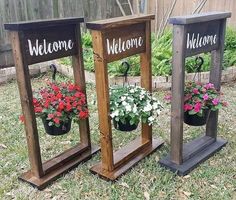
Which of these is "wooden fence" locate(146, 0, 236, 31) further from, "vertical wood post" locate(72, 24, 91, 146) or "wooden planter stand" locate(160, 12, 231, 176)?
"vertical wood post" locate(72, 24, 91, 146)

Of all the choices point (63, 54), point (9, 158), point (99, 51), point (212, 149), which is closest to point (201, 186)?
point (212, 149)

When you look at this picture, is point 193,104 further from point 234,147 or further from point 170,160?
point 234,147

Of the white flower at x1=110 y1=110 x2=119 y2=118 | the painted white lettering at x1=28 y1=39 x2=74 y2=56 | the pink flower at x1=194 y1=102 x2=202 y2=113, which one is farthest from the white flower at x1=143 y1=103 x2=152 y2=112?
the painted white lettering at x1=28 y1=39 x2=74 y2=56

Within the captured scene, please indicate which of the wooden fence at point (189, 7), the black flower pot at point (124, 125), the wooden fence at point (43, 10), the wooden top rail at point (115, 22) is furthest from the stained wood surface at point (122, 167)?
the wooden fence at point (43, 10)

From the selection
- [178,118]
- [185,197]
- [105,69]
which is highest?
[105,69]

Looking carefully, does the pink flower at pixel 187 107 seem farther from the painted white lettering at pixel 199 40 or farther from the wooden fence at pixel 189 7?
the wooden fence at pixel 189 7

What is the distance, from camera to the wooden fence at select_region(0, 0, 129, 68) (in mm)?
5848

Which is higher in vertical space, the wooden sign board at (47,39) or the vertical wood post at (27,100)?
the wooden sign board at (47,39)

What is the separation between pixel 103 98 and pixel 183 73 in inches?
25.7

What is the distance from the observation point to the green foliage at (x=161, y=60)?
4984mm

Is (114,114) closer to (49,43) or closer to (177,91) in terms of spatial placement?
(177,91)

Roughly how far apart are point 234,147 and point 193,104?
0.73 m

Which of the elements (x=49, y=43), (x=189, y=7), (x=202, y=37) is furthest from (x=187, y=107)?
(x=189, y=7)

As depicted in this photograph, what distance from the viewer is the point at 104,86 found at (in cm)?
245
